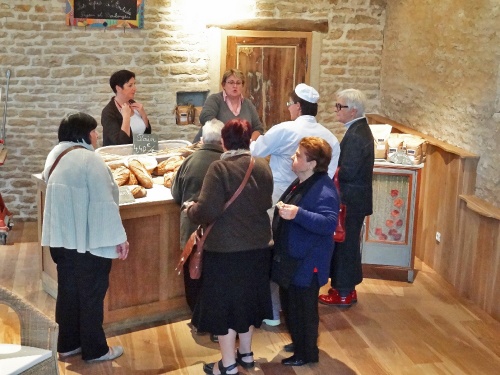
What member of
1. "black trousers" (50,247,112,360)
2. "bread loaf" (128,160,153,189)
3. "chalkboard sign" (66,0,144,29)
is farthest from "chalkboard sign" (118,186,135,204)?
"chalkboard sign" (66,0,144,29)

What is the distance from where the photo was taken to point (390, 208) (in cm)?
658

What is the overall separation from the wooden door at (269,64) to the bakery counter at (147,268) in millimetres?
3085

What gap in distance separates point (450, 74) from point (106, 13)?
3574mm

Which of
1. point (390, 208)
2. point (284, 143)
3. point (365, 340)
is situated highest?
point (284, 143)

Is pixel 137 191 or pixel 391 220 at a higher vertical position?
pixel 137 191

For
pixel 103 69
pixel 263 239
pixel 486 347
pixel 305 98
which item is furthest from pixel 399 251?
pixel 103 69

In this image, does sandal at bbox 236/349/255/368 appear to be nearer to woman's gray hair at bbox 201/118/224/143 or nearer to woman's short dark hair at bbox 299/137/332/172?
woman's short dark hair at bbox 299/137/332/172

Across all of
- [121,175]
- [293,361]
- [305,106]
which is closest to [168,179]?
[121,175]

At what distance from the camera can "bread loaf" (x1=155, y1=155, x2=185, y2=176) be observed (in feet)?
19.0

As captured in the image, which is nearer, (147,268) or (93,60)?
(147,268)

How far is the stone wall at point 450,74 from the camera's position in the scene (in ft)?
19.9

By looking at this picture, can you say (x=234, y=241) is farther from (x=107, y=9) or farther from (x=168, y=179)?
(x=107, y=9)

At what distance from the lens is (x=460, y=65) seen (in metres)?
6.57

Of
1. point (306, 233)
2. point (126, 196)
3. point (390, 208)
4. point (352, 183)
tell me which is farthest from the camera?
point (390, 208)
